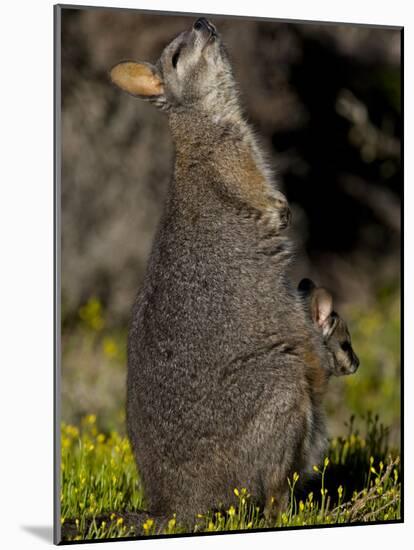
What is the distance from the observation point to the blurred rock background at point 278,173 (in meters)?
11.2

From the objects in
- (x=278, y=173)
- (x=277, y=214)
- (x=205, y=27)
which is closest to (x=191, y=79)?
(x=205, y=27)

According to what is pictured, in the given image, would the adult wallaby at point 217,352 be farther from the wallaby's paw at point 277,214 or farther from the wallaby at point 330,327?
the wallaby at point 330,327

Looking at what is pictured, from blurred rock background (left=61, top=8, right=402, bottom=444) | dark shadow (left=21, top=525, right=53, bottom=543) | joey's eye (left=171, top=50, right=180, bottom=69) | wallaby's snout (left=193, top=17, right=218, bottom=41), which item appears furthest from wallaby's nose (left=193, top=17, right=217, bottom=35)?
dark shadow (left=21, top=525, right=53, bottom=543)

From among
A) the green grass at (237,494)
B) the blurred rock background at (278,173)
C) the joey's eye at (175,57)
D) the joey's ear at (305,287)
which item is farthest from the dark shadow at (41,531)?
the joey's eye at (175,57)

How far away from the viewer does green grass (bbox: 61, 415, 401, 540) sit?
7403 millimetres

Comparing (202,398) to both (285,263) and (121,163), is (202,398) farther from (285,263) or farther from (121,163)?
(121,163)

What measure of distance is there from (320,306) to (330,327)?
160 mm

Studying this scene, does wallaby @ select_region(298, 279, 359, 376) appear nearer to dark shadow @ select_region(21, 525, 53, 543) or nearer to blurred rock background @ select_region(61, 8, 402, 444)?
dark shadow @ select_region(21, 525, 53, 543)

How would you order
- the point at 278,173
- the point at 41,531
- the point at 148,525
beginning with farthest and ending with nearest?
the point at 278,173 < the point at 41,531 < the point at 148,525

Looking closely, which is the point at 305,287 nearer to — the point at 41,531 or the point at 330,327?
the point at 330,327

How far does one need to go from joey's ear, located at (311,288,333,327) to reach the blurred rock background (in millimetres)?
2985

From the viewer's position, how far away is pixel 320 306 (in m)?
7.88

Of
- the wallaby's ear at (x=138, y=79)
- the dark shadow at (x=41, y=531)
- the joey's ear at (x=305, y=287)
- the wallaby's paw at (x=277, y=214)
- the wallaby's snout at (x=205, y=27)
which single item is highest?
the wallaby's snout at (x=205, y=27)

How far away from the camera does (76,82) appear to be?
474 inches
